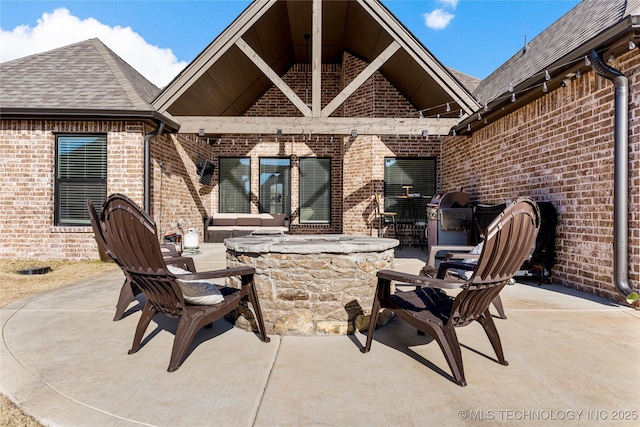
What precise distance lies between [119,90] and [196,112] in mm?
1836

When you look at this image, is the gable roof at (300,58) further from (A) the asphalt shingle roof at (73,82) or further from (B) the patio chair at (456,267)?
(B) the patio chair at (456,267)

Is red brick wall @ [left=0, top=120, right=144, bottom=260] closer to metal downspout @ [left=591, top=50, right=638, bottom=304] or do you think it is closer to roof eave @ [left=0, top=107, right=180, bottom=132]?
roof eave @ [left=0, top=107, right=180, bottom=132]

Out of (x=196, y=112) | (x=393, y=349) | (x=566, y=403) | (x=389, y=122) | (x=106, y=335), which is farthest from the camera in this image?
(x=196, y=112)

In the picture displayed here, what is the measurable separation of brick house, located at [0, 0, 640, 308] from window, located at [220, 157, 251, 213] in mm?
45

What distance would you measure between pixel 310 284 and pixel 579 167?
3782mm

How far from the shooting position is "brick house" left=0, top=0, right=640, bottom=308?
4125 millimetres

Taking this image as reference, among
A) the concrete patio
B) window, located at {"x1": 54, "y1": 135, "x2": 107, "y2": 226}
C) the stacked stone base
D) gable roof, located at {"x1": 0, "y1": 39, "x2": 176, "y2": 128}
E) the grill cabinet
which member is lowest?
the concrete patio

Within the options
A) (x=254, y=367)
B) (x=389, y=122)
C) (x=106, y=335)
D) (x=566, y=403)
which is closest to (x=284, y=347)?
(x=254, y=367)

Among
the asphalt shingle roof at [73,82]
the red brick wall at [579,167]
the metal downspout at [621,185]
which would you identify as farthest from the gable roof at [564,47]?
the asphalt shingle roof at [73,82]

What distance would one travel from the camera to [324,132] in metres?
6.43

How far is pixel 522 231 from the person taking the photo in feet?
6.89

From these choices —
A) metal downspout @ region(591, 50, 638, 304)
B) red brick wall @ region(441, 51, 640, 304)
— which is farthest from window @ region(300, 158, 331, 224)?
metal downspout @ region(591, 50, 638, 304)

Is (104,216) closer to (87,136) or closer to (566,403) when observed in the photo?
(566,403)

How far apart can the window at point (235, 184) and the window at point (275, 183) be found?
48 centimetres
